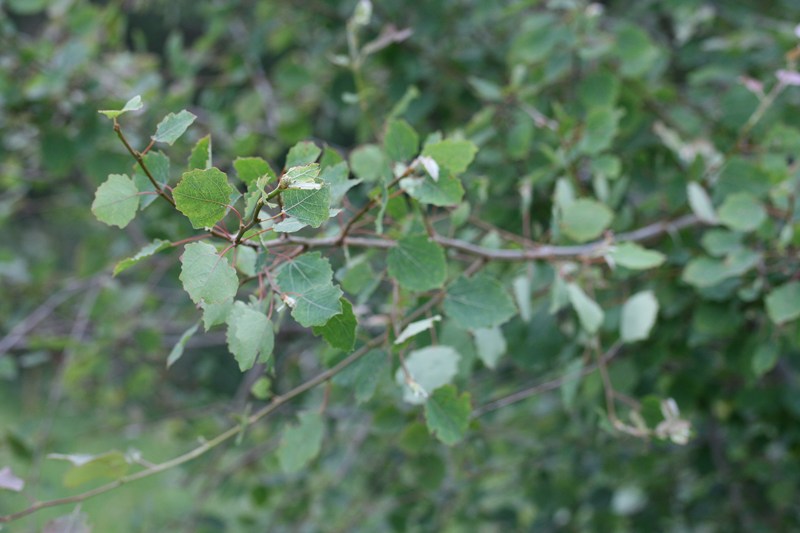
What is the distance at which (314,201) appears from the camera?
0.43 meters

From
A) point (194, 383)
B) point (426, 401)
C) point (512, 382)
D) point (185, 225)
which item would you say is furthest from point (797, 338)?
point (194, 383)

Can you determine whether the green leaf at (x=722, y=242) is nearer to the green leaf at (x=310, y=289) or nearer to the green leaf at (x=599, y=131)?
the green leaf at (x=599, y=131)

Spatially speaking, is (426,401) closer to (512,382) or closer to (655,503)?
(512,382)

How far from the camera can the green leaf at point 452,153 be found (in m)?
0.57

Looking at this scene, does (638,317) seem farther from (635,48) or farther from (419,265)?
(635,48)

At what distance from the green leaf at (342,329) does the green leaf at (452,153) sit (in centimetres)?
15

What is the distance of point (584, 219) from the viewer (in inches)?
29.7

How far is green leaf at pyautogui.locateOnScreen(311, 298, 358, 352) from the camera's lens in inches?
19.3

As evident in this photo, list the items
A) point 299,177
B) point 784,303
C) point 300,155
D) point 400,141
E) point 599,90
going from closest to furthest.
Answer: point 299,177, point 300,155, point 400,141, point 784,303, point 599,90

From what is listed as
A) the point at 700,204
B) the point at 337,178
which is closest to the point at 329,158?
the point at 337,178

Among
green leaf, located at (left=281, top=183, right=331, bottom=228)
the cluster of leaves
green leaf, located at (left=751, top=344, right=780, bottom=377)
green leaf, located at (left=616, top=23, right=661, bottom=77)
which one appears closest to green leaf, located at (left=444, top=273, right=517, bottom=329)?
the cluster of leaves

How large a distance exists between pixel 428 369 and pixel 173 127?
0.27m

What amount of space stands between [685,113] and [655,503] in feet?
2.26

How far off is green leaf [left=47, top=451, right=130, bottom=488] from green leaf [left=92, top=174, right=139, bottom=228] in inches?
7.8
